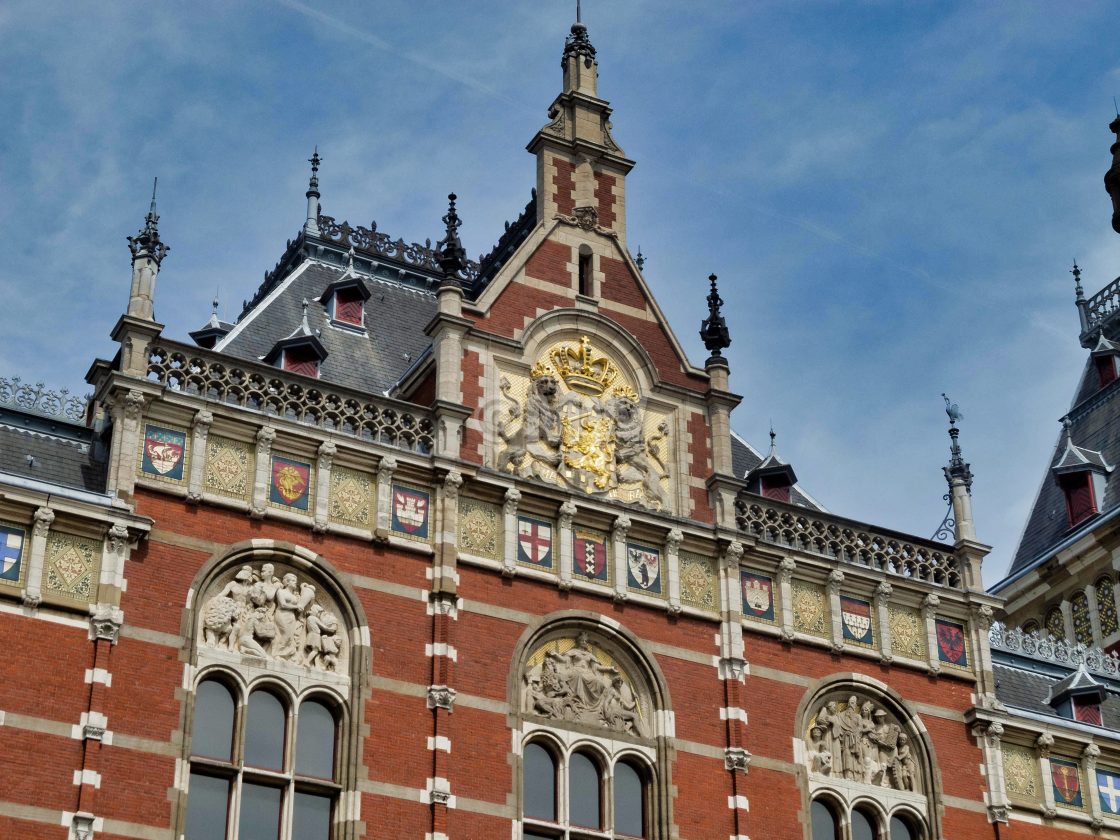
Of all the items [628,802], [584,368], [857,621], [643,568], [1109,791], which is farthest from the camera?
[1109,791]

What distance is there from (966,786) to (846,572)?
4.04 m

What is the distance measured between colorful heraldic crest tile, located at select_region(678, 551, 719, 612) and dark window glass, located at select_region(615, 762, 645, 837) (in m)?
3.10

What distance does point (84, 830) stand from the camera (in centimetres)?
2556

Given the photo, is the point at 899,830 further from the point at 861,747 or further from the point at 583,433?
the point at 583,433

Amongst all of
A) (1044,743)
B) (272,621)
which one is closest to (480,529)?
(272,621)

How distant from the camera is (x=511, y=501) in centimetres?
3109

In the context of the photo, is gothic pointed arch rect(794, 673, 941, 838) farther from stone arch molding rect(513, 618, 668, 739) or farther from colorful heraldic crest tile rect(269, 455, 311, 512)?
colorful heraldic crest tile rect(269, 455, 311, 512)

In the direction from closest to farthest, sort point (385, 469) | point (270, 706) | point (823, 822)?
point (270, 706) < point (385, 469) < point (823, 822)

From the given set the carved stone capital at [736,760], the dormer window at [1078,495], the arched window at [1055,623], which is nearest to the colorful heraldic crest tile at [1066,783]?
the carved stone capital at [736,760]

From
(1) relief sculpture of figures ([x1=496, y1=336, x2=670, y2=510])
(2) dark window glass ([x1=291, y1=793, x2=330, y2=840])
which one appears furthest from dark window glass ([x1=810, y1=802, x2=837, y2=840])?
(2) dark window glass ([x1=291, y1=793, x2=330, y2=840])

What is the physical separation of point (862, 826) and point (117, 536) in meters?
12.9

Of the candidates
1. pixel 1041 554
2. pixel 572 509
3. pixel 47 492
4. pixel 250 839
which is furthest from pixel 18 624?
pixel 1041 554

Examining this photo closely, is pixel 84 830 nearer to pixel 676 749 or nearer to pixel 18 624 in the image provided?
pixel 18 624

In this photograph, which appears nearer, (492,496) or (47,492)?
(47,492)
